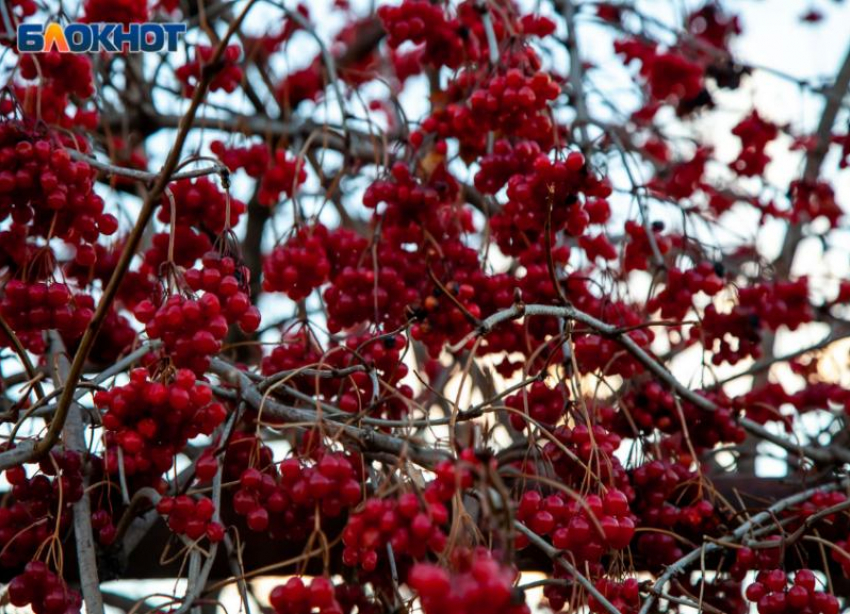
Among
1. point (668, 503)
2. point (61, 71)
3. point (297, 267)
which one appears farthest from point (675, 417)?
point (61, 71)

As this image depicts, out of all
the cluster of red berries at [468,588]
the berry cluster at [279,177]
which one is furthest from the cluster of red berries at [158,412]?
the berry cluster at [279,177]

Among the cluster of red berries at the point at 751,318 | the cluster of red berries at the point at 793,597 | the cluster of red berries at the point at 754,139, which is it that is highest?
the cluster of red berries at the point at 754,139

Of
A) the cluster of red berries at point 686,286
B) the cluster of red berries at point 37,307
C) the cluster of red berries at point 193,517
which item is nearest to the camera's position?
the cluster of red berries at point 193,517

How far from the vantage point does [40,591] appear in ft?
6.98

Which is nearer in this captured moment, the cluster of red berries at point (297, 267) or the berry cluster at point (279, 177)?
the cluster of red berries at point (297, 267)

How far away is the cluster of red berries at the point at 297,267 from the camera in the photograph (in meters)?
2.66

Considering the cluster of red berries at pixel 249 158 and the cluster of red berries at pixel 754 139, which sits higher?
the cluster of red berries at pixel 754 139

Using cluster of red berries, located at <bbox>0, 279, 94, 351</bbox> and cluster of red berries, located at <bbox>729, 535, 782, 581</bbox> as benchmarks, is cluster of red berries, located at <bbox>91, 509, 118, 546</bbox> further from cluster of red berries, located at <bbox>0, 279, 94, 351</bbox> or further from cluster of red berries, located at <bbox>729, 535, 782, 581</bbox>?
cluster of red berries, located at <bbox>729, 535, 782, 581</bbox>

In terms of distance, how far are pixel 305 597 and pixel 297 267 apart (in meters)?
1.19

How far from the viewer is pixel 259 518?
2.01 m

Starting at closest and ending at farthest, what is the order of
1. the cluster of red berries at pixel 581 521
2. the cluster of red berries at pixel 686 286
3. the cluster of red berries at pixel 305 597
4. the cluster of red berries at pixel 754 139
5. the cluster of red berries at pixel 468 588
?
the cluster of red berries at pixel 468 588
the cluster of red berries at pixel 305 597
the cluster of red berries at pixel 581 521
the cluster of red berries at pixel 686 286
the cluster of red berries at pixel 754 139

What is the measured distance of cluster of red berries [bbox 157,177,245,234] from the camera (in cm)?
241

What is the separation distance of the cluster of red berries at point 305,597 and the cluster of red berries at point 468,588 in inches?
12.2

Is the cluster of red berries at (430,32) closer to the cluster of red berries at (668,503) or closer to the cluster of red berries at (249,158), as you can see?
the cluster of red berries at (249,158)
